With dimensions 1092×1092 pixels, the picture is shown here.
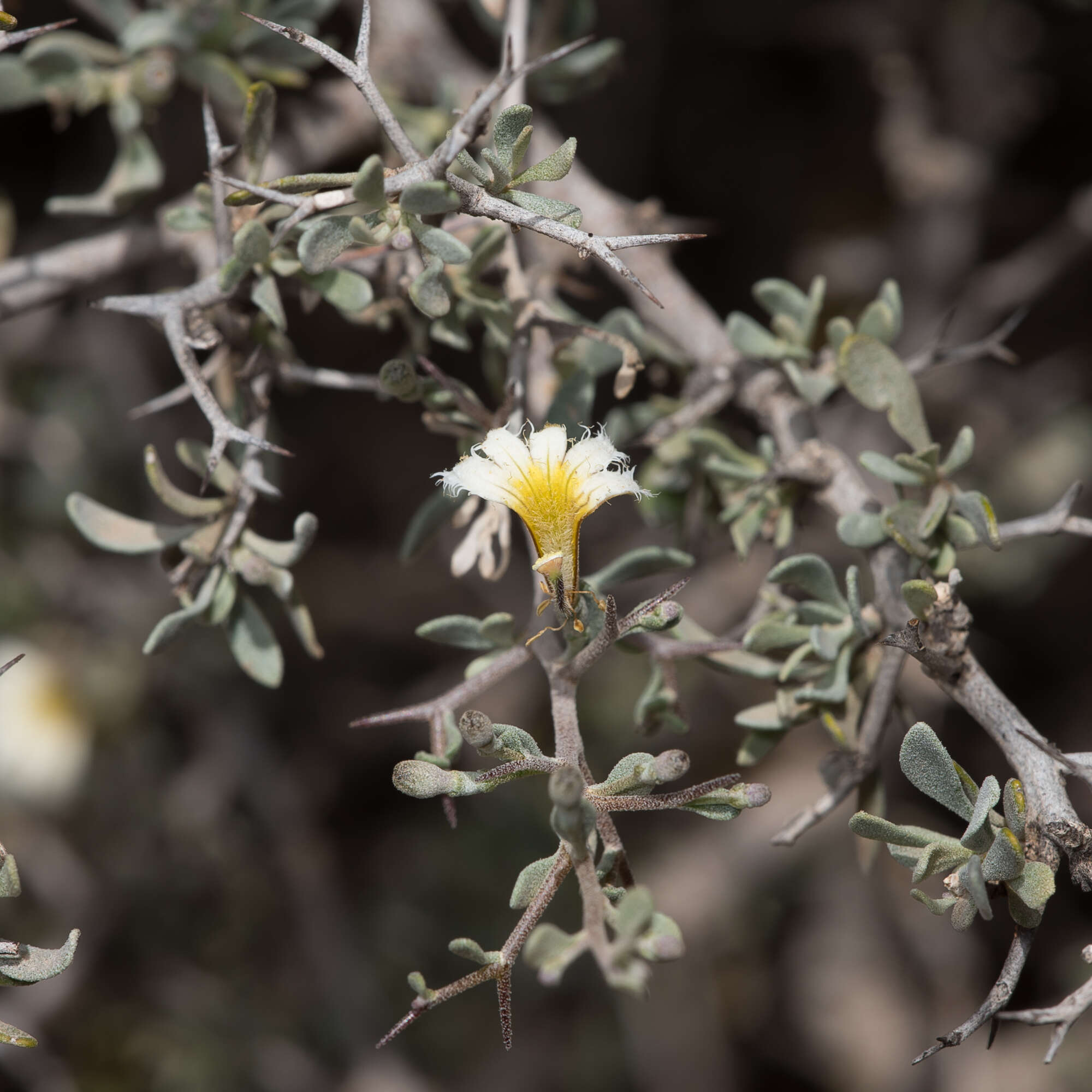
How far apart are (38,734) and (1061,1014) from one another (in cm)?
221

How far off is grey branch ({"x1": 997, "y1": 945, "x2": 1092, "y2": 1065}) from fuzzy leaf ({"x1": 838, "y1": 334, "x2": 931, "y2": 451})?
0.67 meters

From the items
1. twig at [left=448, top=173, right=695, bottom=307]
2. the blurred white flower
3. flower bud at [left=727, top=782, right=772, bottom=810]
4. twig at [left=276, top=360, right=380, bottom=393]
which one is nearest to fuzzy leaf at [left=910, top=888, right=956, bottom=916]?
flower bud at [left=727, top=782, right=772, bottom=810]

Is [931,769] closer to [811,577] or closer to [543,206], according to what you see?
[811,577]

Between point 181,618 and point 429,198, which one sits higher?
point 429,198

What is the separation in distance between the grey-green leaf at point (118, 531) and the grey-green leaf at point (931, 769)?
0.93 metres

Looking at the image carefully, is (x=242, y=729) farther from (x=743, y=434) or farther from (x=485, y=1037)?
(x=743, y=434)

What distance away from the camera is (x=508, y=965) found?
966 mm

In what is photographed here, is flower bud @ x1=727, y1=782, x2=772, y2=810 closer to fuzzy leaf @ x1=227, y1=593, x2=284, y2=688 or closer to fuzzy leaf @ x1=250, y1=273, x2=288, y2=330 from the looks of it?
fuzzy leaf @ x1=227, y1=593, x2=284, y2=688

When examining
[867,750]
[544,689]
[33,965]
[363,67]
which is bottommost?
[544,689]

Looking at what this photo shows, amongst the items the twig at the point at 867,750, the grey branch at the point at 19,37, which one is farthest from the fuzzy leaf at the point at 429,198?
the twig at the point at 867,750

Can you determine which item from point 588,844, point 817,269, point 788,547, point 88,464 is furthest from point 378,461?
point 588,844

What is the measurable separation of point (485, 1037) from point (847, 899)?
114 centimetres

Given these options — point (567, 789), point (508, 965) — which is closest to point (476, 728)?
point (567, 789)

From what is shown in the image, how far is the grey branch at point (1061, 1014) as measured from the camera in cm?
95
